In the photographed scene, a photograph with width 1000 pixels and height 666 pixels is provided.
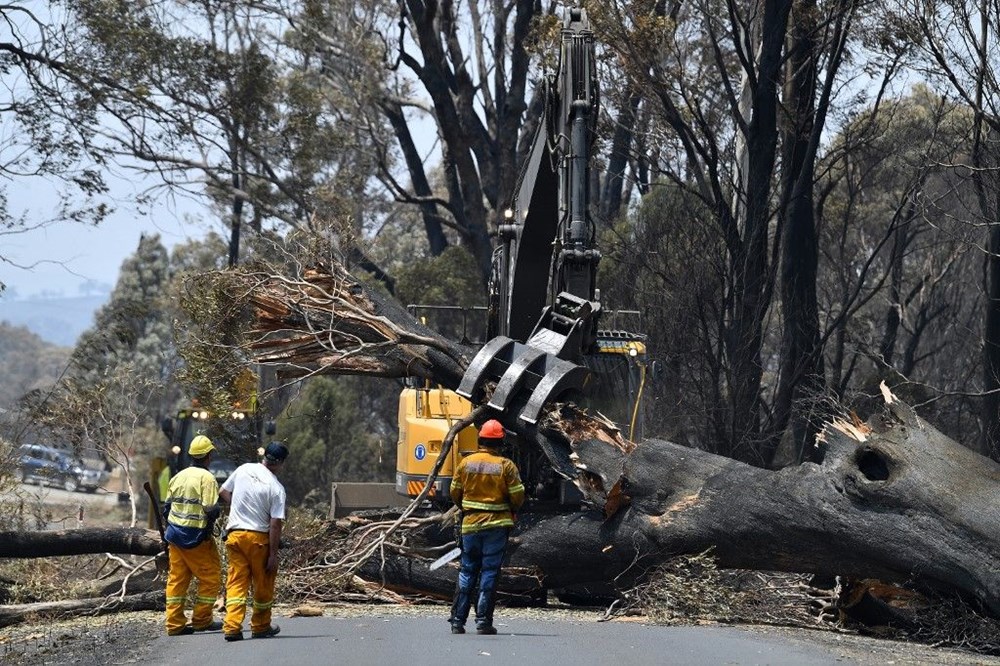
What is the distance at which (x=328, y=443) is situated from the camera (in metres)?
35.7

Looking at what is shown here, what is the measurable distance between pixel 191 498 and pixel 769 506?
4654 millimetres

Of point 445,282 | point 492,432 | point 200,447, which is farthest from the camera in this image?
point 445,282

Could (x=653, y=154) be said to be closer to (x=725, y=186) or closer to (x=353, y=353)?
(x=725, y=186)

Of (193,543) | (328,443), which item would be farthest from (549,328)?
(328,443)

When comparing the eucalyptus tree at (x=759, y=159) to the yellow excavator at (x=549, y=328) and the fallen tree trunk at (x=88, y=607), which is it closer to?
the yellow excavator at (x=549, y=328)

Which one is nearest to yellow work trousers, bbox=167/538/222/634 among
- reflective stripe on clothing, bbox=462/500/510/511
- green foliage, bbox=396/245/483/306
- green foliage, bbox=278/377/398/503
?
reflective stripe on clothing, bbox=462/500/510/511

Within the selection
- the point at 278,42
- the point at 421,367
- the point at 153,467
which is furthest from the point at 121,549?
the point at 278,42

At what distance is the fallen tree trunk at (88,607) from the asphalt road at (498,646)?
8.65 ft

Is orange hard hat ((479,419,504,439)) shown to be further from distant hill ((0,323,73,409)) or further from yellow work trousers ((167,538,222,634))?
distant hill ((0,323,73,409))

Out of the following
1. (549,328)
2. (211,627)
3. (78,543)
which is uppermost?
(549,328)

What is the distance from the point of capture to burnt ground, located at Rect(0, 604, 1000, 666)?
9828 millimetres

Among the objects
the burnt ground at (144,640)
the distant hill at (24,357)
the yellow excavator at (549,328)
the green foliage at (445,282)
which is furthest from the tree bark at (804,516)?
the distant hill at (24,357)

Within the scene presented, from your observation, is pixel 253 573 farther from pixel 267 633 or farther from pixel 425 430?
pixel 425 430

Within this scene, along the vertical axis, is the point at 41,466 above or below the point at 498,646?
above
